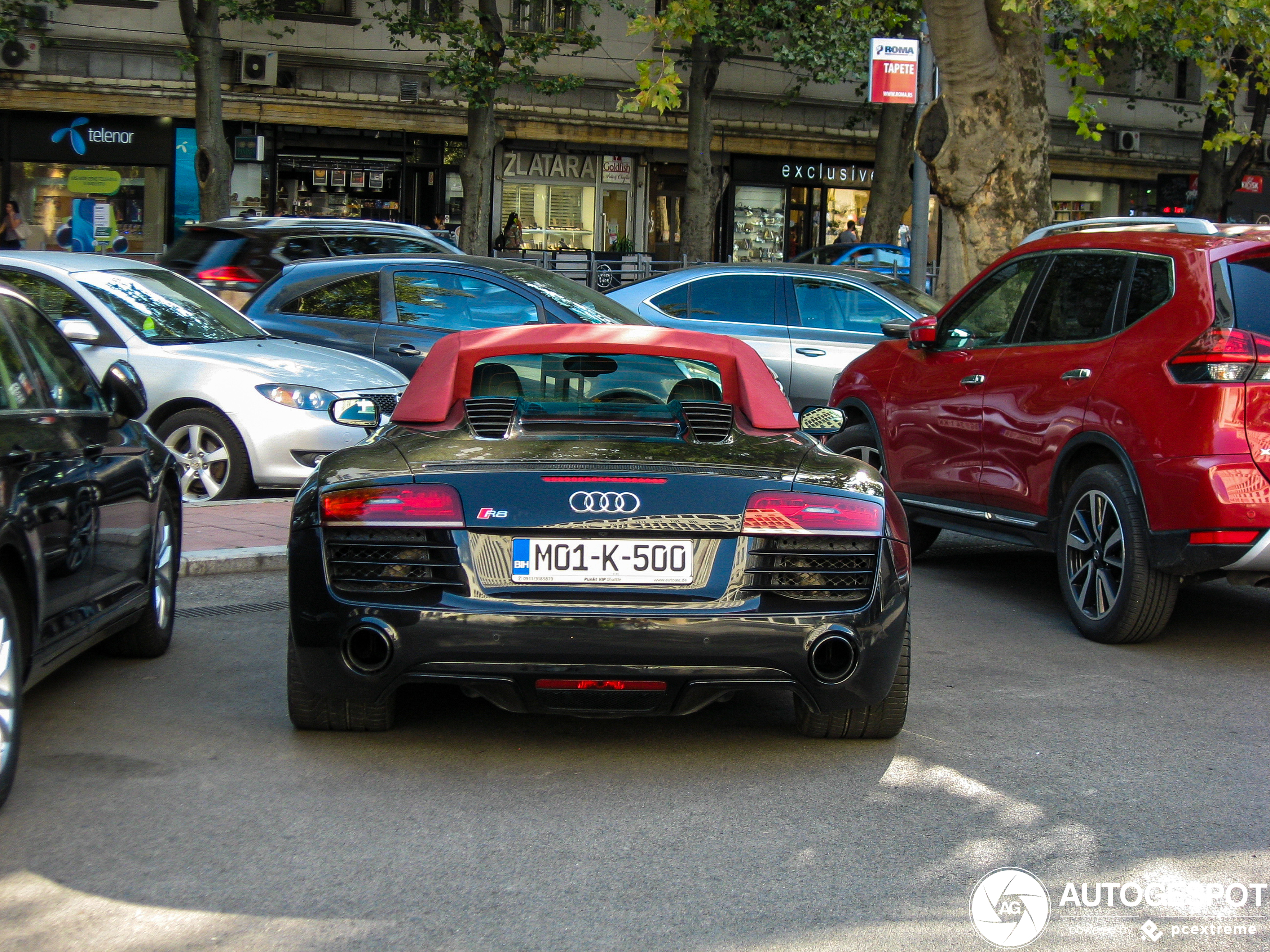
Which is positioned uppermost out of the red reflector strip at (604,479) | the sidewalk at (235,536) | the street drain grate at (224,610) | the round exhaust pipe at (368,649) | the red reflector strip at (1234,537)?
the red reflector strip at (604,479)

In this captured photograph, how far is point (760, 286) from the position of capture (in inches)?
546

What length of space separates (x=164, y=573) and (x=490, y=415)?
1.95 m

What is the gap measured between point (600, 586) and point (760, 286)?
388 inches

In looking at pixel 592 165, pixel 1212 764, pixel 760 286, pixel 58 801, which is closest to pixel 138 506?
pixel 58 801

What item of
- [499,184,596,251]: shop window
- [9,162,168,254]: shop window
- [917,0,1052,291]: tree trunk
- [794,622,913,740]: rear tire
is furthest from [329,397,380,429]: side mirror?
[499,184,596,251]: shop window

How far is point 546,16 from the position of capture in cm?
3234

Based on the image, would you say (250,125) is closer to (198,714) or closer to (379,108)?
(379,108)

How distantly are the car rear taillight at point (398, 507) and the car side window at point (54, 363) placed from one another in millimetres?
1366

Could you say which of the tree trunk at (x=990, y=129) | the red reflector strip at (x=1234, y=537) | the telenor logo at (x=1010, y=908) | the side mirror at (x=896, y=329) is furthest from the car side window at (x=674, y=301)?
the telenor logo at (x=1010, y=908)

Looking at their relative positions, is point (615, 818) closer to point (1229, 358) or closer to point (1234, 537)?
point (1234, 537)

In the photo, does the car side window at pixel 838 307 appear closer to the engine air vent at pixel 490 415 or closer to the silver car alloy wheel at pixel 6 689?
the engine air vent at pixel 490 415

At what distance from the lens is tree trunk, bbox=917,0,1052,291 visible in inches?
531

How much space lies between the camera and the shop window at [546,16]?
32062mm

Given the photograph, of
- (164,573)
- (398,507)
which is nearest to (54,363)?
(164,573)
